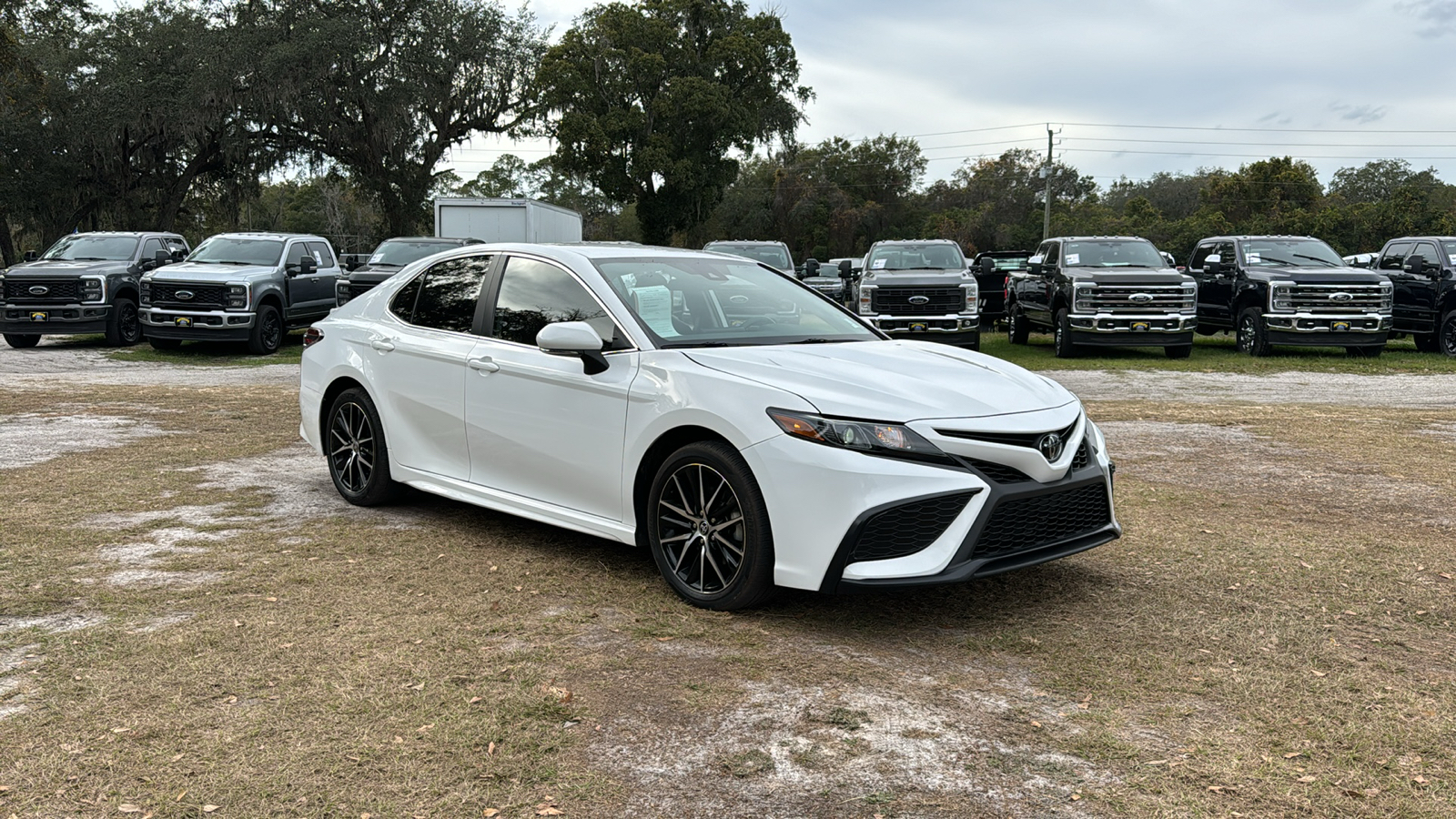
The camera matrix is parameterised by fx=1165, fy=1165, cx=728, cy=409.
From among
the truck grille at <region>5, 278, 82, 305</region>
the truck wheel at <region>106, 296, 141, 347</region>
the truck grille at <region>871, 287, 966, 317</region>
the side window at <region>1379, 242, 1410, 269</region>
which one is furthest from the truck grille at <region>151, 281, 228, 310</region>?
the side window at <region>1379, 242, 1410, 269</region>

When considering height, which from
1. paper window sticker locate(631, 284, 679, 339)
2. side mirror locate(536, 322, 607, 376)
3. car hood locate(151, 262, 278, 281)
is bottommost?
side mirror locate(536, 322, 607, 376)

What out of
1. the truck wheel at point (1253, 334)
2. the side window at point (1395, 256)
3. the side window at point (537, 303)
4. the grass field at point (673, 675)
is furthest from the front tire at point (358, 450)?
the side window at point (1395, 256)

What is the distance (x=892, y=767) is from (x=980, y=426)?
160 centimetres

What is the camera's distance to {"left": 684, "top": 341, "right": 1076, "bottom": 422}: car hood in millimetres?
4609

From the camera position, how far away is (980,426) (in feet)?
15.1

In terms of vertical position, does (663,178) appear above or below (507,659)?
above

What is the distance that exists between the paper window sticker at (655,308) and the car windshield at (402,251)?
15.1 m

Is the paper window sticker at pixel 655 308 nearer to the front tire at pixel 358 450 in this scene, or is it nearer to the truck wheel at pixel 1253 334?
the front tire at pixel 358 450

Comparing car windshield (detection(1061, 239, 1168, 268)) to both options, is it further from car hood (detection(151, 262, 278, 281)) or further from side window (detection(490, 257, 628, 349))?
side window (detection(490, 257, 628, 349))

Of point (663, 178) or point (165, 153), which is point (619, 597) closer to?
point (165, 153)

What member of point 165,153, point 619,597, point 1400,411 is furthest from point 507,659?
point 165,153

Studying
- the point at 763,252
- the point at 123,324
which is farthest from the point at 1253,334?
the point at 123,324

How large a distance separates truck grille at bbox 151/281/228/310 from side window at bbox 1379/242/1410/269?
63.9ft

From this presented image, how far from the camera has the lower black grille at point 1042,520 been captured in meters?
4.59
